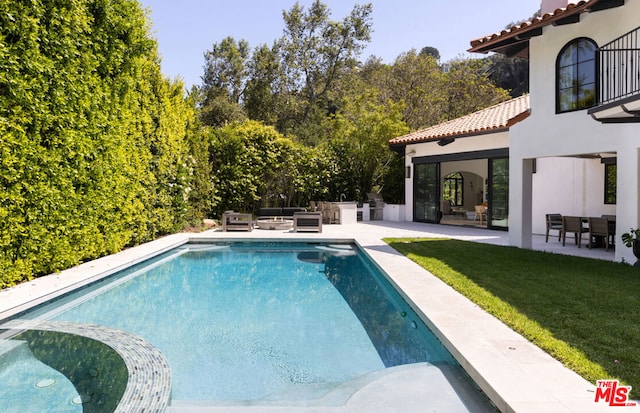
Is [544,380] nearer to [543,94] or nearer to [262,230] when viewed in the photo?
[543,94]

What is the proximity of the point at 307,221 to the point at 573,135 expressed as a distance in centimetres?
876

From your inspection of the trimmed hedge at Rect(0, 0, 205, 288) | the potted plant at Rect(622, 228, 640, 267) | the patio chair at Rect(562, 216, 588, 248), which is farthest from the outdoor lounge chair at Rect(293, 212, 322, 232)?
the potted plant at Rect(622, 228, 640, 267)

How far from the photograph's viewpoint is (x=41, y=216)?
739 centimetres

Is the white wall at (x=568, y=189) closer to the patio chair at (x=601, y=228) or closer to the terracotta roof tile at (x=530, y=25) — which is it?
the patio chair at (x=601, y=228)

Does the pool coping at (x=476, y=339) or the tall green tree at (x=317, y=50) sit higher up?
the tall green tree at (x=317, y=50)

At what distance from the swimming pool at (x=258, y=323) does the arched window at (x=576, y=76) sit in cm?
614

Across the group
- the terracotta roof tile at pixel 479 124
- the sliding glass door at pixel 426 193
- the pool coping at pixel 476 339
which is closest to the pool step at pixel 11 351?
the pool coping at pixel 476 339

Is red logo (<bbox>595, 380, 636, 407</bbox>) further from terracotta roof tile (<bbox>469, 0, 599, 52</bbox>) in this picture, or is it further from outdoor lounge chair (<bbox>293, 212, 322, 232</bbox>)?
outdoor lounge chair (<bbox>293, 212, 322, 232</bbox>)

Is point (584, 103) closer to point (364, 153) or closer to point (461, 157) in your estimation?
point (461, 157)

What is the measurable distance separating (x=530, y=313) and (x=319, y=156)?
15.9 meters

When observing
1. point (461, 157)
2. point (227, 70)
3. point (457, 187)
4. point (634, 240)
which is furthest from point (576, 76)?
point (227, 70)

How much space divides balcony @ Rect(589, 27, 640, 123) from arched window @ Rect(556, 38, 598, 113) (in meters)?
0.38

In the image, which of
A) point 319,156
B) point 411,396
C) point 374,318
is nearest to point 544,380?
point 411,396

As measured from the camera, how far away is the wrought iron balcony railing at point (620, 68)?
838cm
